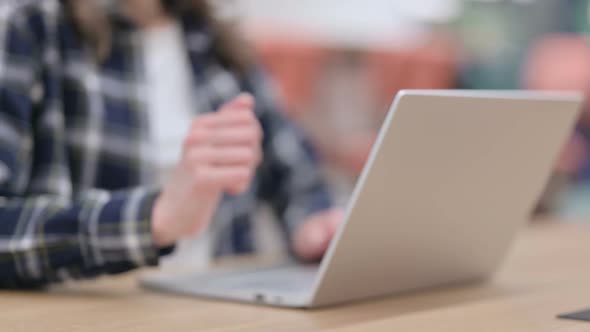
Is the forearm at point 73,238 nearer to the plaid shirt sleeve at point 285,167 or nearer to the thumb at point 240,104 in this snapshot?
the thumb at point 240,104

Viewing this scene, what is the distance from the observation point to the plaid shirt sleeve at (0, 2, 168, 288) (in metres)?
0.83

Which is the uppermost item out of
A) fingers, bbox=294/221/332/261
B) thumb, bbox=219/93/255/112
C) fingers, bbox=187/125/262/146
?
thumb, bbox=219/93/255/112

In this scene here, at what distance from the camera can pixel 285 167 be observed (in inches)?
55.2

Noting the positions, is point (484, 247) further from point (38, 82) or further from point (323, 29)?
point (323, 29)

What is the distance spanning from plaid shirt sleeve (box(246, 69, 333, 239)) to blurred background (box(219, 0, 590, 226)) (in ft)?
5.48

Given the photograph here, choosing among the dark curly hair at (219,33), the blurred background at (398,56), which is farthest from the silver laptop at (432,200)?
the blurred background at (398,56)

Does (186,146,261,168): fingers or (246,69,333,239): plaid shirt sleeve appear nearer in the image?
(186,146,261,168): fingers

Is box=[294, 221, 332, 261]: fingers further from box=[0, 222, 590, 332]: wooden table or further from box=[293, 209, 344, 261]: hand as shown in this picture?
box=[0, 222, 590, 332]: wooden table

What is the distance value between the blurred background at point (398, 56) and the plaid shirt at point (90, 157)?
5.64 feet

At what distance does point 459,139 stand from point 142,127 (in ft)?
1.99

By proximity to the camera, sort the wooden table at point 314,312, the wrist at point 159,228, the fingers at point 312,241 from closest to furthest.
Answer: the wooden table at point 314,312
the wrist at point 159,228
the fingers at point 312,241

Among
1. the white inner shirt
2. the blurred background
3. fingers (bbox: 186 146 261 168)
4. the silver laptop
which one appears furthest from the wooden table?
the blurred background

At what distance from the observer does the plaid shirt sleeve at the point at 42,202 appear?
83 cm

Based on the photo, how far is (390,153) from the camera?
673 mm
